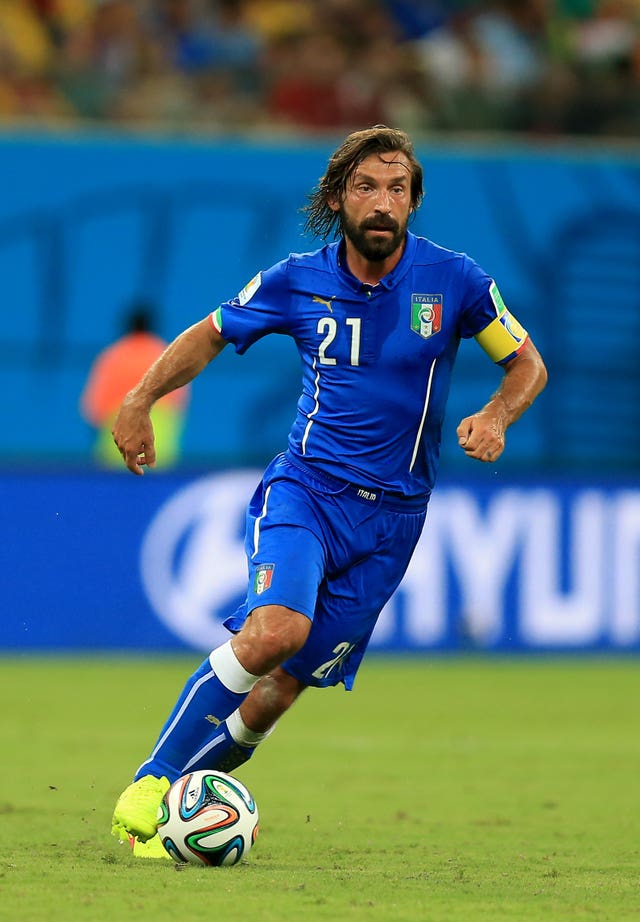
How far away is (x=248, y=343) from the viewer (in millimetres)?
6059

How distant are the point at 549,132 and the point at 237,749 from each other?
11.7 metres

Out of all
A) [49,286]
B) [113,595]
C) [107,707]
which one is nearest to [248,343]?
[107,707]

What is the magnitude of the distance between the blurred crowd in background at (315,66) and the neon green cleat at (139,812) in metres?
10.9

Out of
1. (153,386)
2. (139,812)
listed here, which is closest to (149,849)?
(139,812)

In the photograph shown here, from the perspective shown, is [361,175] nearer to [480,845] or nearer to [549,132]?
[480,845]

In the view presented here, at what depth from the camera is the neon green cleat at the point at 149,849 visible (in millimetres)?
5812

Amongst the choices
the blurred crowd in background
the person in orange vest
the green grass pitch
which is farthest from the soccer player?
the blurred crowd in background

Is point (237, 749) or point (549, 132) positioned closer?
point (237, 749)

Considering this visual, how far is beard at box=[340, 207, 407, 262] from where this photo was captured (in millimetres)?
5859

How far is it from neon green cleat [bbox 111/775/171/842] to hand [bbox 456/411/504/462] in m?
1.53

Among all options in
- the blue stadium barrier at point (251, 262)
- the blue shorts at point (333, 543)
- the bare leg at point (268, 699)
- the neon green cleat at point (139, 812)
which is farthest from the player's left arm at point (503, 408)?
the blue stadium barrier at point (251, 262)

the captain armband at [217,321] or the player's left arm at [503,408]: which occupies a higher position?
the captain armband at [217,321]

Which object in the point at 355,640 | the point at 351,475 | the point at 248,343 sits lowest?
the point at 355,640

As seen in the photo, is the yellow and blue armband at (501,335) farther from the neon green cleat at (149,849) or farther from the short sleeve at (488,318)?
the neon green cleat at (149,849)
